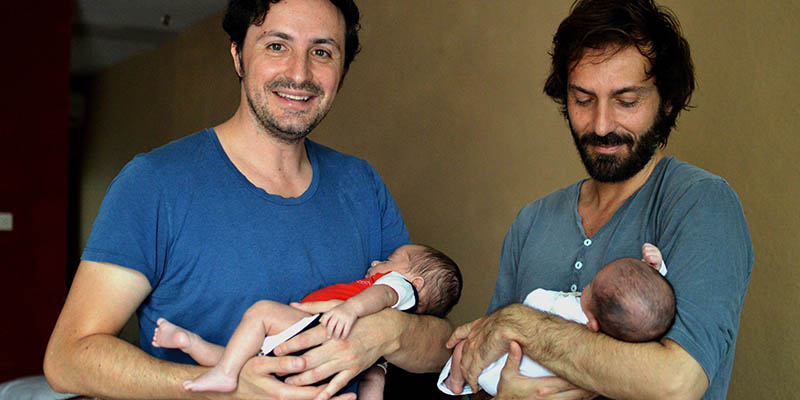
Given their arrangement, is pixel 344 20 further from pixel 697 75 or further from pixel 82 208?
pixel 82 208

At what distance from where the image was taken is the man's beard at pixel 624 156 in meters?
1.63

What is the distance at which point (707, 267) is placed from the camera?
1.34 meters

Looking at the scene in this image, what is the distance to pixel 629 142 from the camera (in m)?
1.63

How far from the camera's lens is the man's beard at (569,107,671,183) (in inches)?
64.3

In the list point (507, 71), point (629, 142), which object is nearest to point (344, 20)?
point (629, 142)

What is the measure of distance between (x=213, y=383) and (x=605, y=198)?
3.68 feet

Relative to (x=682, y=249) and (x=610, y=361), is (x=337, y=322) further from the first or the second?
(x=682, y=249)

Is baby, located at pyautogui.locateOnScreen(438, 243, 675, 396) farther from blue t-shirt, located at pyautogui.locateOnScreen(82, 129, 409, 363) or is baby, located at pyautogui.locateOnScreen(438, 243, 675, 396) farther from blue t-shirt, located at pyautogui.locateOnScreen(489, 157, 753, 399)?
blue t-shirt, located at pyautogui.locateOnScreen(82, 129, 409, 363)

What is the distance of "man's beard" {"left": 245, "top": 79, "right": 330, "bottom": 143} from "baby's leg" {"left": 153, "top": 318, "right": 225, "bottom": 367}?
1.82 ft

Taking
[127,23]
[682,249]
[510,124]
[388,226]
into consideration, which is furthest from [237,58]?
[127,23]

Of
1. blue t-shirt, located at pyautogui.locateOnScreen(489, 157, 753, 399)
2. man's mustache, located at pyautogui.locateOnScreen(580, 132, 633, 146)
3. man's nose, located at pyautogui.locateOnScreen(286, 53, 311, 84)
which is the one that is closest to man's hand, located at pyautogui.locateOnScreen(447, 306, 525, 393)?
blue t-shirt, located at pyautogui.locateOnScreen(489, 157, 753, 399)

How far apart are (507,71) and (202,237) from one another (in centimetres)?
233

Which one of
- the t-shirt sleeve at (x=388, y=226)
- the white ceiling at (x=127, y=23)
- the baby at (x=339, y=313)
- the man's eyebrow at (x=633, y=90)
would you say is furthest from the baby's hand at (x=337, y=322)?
the white ceiling at (x=127, y=23)

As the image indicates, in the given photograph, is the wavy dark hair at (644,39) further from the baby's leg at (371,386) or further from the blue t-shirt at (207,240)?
the baby's leg at (371,386)
